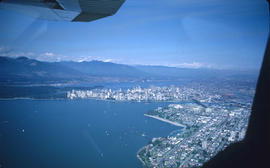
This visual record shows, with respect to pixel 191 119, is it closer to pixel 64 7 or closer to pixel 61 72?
pixel 64 7

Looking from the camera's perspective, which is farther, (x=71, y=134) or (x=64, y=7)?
(x=71, y=134)

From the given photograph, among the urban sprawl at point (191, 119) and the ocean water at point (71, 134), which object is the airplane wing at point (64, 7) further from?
the ocean water at point (71, 134)

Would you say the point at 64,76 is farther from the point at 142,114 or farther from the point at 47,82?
the point at 142,114

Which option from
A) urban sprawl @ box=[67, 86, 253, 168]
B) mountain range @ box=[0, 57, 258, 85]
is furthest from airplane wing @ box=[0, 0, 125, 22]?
mountain range @ box=[0, 57, 258, 85]

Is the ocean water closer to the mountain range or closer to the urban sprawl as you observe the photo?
the urban sprawl

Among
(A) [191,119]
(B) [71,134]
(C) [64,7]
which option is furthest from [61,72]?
(C) [64,7]

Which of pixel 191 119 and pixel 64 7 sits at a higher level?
pixel 64 7

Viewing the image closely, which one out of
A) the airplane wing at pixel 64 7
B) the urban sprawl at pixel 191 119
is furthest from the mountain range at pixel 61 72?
the airplane wing at pixel 64 7
